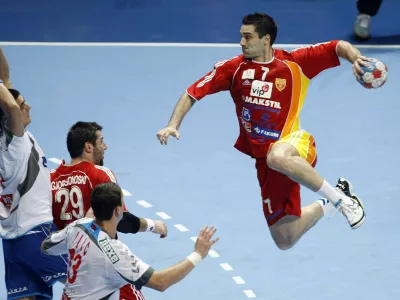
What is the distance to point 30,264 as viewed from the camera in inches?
343

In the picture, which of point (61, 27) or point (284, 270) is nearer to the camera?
point (284, 270)

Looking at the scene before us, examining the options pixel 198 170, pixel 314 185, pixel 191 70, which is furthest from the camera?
pixel 191 70

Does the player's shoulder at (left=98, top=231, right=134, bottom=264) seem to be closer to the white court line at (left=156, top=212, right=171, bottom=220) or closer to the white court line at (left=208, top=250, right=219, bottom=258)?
the white court line at (left=208, top=250, right=219, bottom=258)

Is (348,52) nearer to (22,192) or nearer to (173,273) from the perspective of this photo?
(173,273)

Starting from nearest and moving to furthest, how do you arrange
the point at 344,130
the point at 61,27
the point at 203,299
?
1. the point at 203,299
2. the point at 344,130
3. the point at 61,27

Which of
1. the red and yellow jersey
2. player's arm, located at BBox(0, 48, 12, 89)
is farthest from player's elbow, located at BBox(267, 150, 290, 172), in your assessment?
player's arm, located at BBox(0, 48, 12, 89)

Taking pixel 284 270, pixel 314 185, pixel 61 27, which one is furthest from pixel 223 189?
pixel 61 27

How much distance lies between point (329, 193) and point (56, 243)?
282 centimetres

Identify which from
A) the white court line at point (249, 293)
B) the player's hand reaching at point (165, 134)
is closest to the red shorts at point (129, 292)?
the player's hand reaching at point (165, 134)

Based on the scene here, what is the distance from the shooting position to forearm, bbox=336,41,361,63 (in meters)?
9.37

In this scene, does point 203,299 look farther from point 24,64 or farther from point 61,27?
point 61,27

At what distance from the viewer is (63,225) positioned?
875 cm

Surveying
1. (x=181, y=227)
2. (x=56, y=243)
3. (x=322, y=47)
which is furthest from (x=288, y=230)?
(x=56, y=243)

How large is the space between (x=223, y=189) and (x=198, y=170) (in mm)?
642
